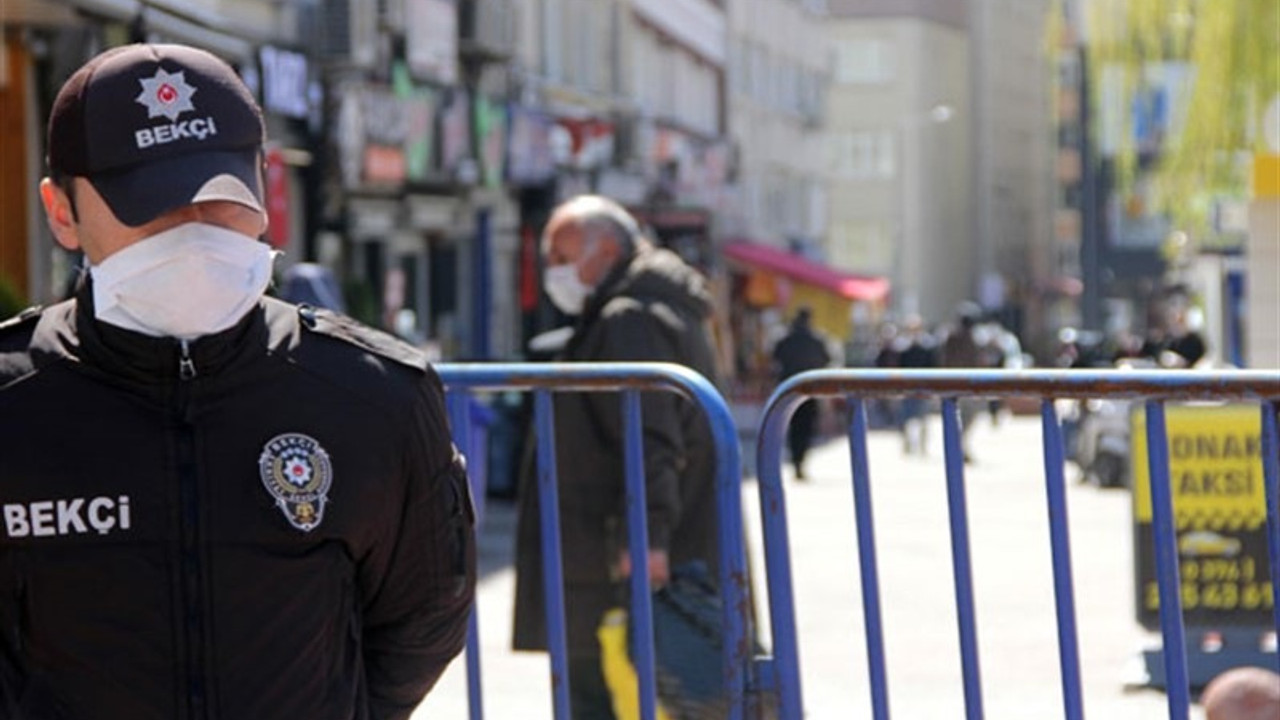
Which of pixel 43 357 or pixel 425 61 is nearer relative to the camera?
pixel 43 357

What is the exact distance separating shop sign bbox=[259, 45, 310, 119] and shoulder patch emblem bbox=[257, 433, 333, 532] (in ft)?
62.8

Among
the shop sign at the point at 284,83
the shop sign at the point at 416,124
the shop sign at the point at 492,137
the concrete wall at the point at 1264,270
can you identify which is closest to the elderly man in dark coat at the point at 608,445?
the concrete wall at the point at 1264,270

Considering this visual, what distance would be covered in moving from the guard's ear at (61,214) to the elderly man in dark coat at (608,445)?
144 inches

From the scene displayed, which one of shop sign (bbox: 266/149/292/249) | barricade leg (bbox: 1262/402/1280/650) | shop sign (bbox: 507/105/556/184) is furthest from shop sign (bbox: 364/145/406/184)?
barricade leg (bbox: 1262/402/1280/650)

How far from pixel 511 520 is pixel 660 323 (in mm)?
13935

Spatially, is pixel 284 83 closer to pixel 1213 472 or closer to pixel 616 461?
pixel 1213 472

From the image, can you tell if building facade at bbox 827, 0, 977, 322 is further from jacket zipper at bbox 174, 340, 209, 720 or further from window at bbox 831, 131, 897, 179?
jacket zipper at bbox 174, 340, 209, 720

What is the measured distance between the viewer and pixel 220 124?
340 cm

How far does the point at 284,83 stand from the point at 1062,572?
18568 millimetres

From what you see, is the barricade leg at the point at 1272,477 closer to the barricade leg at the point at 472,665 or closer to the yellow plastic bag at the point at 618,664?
the barricade leg at the point at 472,665

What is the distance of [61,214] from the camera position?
3.52 m

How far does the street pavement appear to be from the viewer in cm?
1008

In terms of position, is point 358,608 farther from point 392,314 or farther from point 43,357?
point 392,314

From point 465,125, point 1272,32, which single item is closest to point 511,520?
point 1272,32
